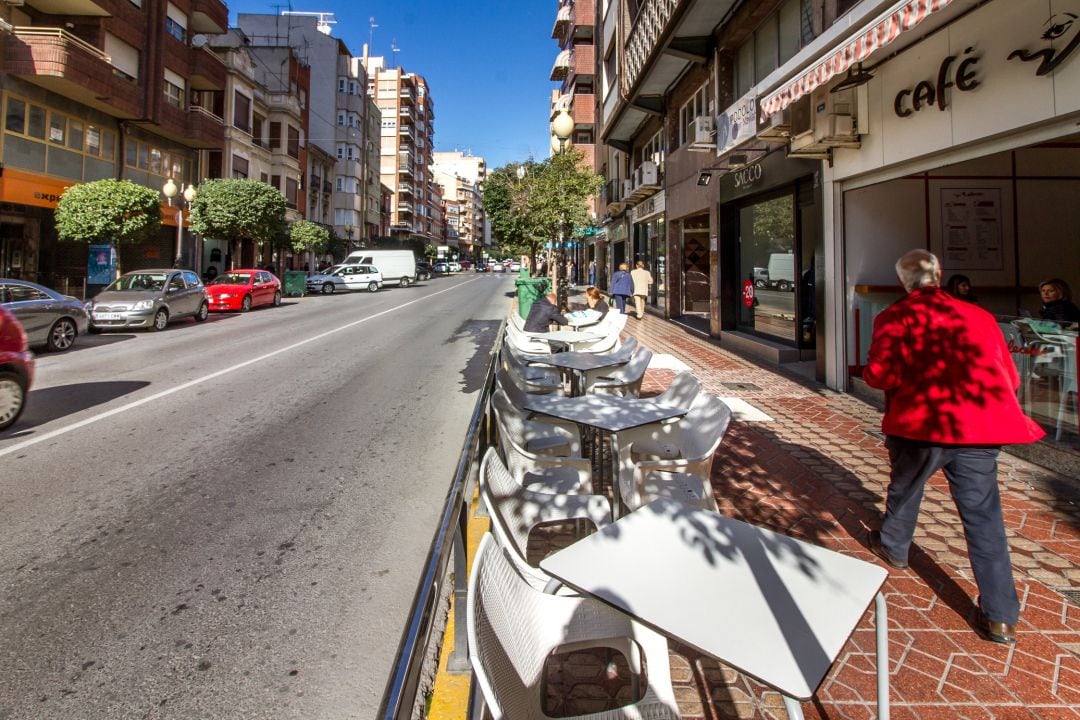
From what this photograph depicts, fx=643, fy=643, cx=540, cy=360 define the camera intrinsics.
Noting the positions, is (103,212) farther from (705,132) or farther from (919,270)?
(919,270)

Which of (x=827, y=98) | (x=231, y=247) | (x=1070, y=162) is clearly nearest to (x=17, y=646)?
(x=827, y=98)

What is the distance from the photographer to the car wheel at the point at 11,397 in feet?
22.3

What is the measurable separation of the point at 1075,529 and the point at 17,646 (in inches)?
238

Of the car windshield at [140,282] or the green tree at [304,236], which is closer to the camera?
the car windshield at [140,282]

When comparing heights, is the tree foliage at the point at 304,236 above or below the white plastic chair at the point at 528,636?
above

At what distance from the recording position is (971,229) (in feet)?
31.6

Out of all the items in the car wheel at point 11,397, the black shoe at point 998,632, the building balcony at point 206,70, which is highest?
the building balcony at point 206,70

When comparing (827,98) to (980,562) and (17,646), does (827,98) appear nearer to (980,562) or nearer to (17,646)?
(980,562)

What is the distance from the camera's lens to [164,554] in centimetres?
384

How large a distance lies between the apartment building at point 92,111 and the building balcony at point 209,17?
0.24 ft

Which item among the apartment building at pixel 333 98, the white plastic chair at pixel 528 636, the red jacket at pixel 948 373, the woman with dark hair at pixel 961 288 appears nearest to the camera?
the white plastic chair at pixel 528 636

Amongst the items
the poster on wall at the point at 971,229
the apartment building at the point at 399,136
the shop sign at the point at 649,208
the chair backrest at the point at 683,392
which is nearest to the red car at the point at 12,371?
the chair backrest at the point at 683,392

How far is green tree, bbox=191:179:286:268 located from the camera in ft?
89.5

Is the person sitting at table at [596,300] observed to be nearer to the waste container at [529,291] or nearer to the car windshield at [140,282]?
the waste container at [529,291]
